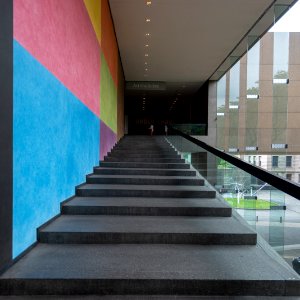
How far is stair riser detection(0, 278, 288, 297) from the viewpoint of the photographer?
7.29 ft

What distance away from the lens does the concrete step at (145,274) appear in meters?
2.23

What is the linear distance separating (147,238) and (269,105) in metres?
8.42

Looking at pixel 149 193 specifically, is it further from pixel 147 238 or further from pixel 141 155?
pixel 141 155

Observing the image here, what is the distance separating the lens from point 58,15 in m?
3.41

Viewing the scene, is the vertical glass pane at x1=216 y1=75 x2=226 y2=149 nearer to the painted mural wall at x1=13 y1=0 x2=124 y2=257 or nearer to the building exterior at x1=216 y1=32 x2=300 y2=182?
the building exterior at x1=216 y1=32 x2=300 y2=182

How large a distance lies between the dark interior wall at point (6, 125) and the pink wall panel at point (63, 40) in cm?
16

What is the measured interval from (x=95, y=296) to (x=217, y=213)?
208cm

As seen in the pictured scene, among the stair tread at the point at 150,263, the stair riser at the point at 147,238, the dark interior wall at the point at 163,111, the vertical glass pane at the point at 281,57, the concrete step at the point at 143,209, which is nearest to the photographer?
the stair tread at the point at 150,263

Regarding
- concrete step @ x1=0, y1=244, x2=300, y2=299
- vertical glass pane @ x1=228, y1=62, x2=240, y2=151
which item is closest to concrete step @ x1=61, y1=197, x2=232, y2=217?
concrete step @ x1=0, y1=244, x2=300, y2=299

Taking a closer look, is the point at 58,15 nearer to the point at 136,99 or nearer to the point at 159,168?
the point at 159,168

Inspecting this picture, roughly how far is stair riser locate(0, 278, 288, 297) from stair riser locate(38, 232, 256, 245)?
2.43ft

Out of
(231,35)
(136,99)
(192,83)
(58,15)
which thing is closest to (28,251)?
(58,15)

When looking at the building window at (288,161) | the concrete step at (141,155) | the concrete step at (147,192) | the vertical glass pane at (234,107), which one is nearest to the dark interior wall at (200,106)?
the vertical glass pane at (234,107)

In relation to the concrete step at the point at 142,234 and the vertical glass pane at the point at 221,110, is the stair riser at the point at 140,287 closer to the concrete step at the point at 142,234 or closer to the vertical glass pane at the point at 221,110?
the concrete step at the point at 142,234
